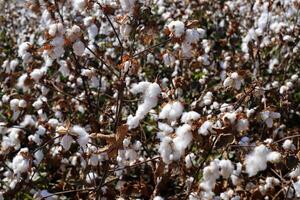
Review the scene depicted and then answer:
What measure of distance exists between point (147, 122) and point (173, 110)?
1871 millimetres

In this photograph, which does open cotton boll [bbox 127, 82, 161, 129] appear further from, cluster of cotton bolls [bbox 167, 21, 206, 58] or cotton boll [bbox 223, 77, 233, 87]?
cotton boll [bbox 223, 77, 233, 87]

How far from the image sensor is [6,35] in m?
7.05

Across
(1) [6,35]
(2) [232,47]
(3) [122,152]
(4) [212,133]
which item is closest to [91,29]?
(3) [122,152]

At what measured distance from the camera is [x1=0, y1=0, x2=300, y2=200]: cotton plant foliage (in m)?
1.89

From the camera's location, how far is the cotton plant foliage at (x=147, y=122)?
1.89m

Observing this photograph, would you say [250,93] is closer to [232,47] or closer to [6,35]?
[232,47]

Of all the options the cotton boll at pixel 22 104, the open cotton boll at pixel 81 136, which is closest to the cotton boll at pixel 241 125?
the open cotton boll at pixel 81 136

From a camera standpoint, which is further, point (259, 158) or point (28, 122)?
point (28, 122)

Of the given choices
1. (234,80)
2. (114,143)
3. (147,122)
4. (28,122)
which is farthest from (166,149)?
(147,122)

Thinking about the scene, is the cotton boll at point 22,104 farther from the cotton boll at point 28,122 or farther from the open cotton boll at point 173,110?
the open cotton boll at point 173,110

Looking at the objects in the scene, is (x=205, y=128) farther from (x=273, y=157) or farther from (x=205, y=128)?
(x=273, y=157)

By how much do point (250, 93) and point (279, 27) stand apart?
6.83 feet

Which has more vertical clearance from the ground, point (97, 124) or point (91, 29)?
point (91, 29)

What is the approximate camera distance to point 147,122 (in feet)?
12.2
